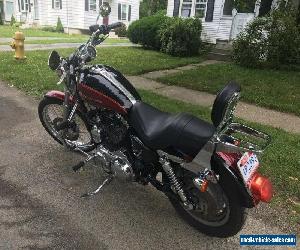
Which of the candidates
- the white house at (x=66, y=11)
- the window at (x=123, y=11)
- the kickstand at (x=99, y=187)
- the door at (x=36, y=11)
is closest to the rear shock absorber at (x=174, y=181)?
the kickstand at (x=99, y=187)

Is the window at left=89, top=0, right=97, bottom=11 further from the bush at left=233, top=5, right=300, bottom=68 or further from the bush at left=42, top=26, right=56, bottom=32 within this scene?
the bush at left=233, top=5, right=300, bottom=68

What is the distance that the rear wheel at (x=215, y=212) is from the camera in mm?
2775

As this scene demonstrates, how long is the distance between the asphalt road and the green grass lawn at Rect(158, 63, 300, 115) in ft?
14.1

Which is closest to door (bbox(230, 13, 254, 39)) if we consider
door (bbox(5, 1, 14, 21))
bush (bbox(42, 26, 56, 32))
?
bush (bbox(42, 26, 56, 32))

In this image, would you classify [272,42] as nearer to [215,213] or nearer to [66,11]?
[215,213]

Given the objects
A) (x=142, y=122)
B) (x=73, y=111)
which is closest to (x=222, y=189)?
(x=142, y=122)

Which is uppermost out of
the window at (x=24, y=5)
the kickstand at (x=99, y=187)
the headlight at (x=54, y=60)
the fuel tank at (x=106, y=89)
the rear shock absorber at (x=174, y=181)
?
the window at (x=24, y=5)

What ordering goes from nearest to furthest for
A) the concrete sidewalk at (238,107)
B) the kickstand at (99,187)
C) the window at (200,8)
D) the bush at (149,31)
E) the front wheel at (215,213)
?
the front wheel at (215,213), the kickstand at (99,187), the concrete sidewalk at (238,107), the bush at (149,31), the window at (200,8)

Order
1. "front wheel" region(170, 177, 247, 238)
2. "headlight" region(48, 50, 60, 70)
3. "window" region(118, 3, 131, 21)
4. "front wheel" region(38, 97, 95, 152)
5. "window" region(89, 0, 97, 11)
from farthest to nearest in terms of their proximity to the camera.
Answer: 1. "window" region(118, 3, 131, 21)
2. "window" region(89, 0, 97, 11)
3. "front wheel" region(38, 97, 95, 152)
4. "headlight" region(48, 50, 60, 70)
5. "front wheel" region(170, 177, 247, 238)

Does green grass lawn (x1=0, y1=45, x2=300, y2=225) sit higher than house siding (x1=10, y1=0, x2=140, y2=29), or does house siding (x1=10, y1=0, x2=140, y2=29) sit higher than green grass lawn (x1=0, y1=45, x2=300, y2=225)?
house siding (x1=10, y1=0, x2=140, y2=29)

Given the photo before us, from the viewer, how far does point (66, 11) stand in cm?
Result: 2686

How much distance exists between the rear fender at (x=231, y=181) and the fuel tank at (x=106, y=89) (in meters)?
1.04

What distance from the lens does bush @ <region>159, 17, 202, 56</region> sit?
13695 millimetres

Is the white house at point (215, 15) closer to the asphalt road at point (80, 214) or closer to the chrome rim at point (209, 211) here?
the asphalt road at point (80, 214)
